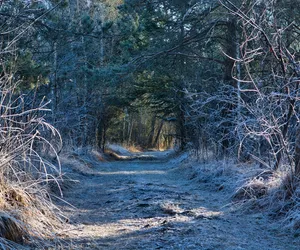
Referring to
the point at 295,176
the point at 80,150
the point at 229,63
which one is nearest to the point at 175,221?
the point at 295,176

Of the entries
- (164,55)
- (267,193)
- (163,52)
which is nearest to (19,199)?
(267,193)

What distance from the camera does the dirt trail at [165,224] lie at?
19.1 ft

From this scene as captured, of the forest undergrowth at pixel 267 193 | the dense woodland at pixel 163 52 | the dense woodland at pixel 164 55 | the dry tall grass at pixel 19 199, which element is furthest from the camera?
the dense woodland at pixel 163 52

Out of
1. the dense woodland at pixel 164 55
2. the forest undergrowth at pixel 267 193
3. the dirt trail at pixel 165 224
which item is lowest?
the dirt trail at pixel 165 224

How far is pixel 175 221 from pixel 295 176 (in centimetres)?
197

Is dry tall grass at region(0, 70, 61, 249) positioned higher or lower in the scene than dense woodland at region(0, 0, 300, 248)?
lower

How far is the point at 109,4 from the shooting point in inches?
1177

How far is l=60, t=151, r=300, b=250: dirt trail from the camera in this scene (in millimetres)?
5828

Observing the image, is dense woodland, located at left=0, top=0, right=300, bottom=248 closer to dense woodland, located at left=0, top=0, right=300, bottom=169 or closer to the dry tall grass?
dense woodland, located at left=0, top=0, right=300, bottom=169

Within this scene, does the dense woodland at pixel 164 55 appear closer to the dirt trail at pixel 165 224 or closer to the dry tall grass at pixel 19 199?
the dirt trail at pixel 165 224

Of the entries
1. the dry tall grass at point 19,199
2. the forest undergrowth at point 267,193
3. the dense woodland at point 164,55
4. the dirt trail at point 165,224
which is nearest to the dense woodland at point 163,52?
the dense woodland at point 164,55

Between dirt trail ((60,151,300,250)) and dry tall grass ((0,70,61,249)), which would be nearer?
dry tall grass ((0,70,61,249))

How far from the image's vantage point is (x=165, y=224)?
263 inches

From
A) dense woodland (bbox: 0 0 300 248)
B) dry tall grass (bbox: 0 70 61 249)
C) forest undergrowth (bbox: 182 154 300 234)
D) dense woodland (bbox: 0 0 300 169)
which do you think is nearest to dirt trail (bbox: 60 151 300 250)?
forest undergrowth (bbox: 182 154 300 234)
